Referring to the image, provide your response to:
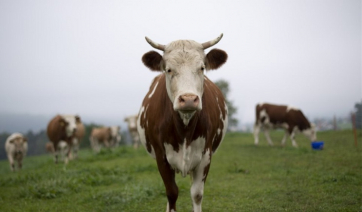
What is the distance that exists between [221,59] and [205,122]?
3.09 feet

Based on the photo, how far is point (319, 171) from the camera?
7934 millimetres

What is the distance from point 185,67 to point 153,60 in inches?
32.2

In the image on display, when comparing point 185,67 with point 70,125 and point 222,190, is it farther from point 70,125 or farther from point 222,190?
point 70,125

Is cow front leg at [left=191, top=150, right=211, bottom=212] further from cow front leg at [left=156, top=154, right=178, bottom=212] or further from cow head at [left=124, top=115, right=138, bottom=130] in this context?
cow head at [left=124, top=115, right=138, bottom=130]

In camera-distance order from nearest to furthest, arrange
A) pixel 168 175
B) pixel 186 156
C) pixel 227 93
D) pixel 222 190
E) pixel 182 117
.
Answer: pixel 182 117 → pixel 186 156 → pixel 168 175 → pixel 222 190 → pixel 227 93

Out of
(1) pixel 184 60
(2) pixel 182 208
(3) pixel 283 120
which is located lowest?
(2) pixel 182 208

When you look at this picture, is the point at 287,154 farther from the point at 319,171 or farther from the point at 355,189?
the point at 355,189

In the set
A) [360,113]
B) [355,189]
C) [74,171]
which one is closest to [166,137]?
[355,189]

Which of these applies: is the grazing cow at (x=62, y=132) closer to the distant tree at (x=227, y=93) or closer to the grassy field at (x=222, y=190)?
the grassy field at (x=222, y=190)

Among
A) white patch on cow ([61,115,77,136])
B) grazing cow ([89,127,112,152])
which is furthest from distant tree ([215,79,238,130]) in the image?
white patch on cow ([61,115,77,136])

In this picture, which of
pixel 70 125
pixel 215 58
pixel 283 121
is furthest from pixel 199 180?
pixel 283 121

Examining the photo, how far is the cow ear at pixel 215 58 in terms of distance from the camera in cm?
401

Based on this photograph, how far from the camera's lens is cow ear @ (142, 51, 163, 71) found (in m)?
3.95

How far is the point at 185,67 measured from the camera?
132 inches
